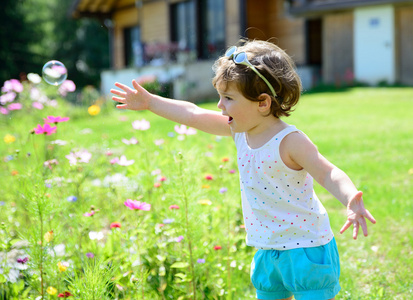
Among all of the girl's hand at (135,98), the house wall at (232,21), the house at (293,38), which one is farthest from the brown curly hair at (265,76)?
the house wall at (232,21)

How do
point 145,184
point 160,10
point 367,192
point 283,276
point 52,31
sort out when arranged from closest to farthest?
point 283,276
point 145,184
point 367,192
point 160,10
point 52,31

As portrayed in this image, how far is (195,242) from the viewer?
244 centimetres

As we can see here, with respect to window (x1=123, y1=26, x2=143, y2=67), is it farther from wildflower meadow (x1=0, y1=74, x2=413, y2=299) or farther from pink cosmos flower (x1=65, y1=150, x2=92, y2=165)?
pink cosmos flower (x1=65, y1=150, x2=92, y2=165)

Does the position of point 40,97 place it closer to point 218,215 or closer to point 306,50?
point 218,215

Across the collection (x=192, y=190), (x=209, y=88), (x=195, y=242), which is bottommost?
(x=209, y=88)

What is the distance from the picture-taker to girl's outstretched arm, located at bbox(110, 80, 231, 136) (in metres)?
2.27

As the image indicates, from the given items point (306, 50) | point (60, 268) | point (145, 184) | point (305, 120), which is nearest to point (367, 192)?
point (145, 184)

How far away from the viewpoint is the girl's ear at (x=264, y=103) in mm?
1928

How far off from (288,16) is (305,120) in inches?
319

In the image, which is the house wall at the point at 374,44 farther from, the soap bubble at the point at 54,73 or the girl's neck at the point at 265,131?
the girl's neck at the point at 265,131

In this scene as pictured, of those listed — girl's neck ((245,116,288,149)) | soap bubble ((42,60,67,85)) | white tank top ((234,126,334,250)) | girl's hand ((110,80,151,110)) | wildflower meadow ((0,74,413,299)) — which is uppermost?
soap bubble ((42,60,67,85))

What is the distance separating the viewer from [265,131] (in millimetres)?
2002

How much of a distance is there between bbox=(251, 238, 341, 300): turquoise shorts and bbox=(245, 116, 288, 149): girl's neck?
412mm

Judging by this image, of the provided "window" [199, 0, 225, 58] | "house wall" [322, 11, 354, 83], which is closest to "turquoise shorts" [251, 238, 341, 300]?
"house wall" [322, 11, 354, 83]
